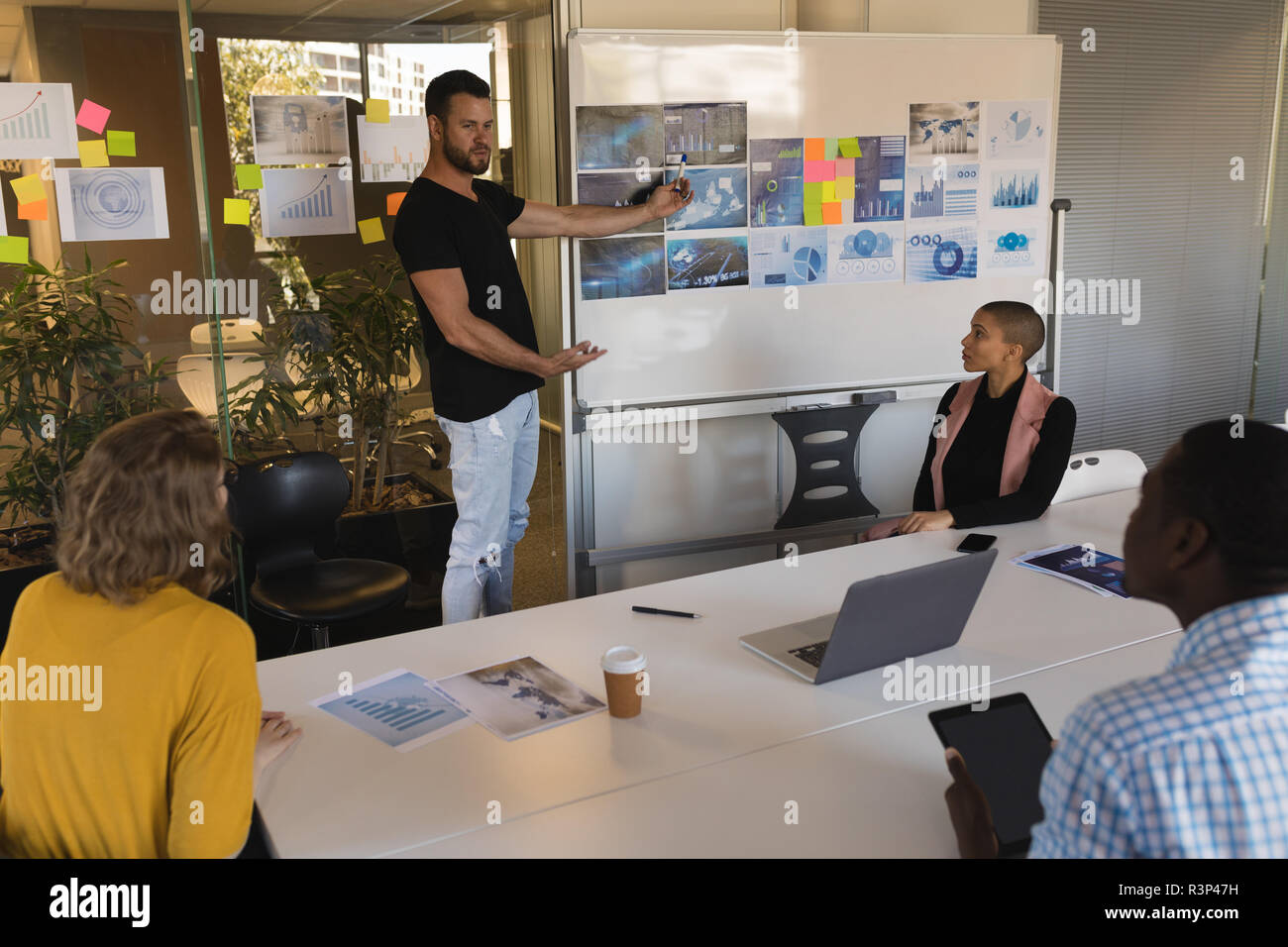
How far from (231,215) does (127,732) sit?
2.40 meters

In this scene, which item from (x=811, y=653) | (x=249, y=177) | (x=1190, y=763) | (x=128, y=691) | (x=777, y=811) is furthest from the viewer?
(x=249, y=177)

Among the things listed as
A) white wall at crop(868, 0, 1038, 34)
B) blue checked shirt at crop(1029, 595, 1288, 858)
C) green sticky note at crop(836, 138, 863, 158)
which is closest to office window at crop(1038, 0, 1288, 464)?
white wall at crop(868, 0, 1038, 34)

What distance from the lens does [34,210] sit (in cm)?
337

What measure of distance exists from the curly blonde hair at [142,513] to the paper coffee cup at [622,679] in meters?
0.68

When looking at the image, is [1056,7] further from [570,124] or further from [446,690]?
[446,690]

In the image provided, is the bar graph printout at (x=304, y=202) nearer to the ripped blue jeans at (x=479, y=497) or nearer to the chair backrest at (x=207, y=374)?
the chair backrest at (x=207, y=374)

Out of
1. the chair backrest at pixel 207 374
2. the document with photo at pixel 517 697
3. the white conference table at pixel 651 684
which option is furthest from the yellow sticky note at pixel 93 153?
the document with photo at pixel 517 697

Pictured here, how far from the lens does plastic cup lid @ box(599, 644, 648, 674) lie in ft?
6.45

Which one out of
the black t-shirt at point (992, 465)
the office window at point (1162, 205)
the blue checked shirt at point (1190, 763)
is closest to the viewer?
the blue checked shirt at point (1190, 763)

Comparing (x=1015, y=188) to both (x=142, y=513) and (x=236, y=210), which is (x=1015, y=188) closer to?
(x=236, y=210)

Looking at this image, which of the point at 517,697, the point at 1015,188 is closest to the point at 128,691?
the point at 517,697

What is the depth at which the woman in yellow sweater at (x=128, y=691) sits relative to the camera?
1.59 metres

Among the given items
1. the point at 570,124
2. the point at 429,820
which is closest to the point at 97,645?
the point at 429,820
